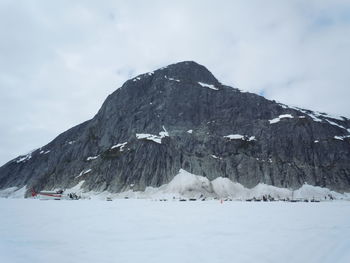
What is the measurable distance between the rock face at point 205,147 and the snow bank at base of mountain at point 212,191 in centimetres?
451

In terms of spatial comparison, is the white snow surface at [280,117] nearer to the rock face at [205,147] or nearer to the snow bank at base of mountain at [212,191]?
the rock face at [205,147]

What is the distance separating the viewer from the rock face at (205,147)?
15425cm

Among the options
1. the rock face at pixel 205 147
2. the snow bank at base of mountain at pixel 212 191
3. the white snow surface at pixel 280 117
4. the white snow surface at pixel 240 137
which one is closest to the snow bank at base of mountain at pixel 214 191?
the snow bank at base of mountain at pixel 212 191

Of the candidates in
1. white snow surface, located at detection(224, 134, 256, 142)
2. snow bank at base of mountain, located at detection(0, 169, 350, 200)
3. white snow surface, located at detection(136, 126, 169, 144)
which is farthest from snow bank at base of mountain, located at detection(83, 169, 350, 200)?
white snow surface, located at detection(224, 134, 256, 142)

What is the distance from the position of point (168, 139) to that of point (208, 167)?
92.5 feet

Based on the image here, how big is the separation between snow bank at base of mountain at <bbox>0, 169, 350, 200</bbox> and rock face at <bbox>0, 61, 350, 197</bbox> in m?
4.51

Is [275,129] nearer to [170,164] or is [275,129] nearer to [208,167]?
[208,167]

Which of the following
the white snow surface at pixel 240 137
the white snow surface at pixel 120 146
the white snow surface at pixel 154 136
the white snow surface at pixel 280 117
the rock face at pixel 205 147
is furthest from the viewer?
the white snow surface at pixel 280 117

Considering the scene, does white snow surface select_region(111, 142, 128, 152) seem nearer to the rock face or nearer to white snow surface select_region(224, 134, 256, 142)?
the rock face

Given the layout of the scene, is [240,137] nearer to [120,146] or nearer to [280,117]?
[280,117]

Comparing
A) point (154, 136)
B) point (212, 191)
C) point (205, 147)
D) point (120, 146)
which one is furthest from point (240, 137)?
point (120, 146)

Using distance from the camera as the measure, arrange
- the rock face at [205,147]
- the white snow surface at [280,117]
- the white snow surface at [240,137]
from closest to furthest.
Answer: the rock face at [205,147]
the white snow surface at [240,137]
the white snow surface at [280,117]

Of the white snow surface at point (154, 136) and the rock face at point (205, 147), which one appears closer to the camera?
the rock face at point (205, 147)

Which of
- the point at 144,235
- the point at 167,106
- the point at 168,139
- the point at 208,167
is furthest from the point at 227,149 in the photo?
the point at 144,235
